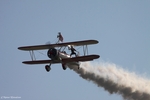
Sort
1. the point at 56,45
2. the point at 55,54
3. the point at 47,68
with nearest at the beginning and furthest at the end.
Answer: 1. the point at 47,68
2. the point at 55,54
3. the point at 56,45

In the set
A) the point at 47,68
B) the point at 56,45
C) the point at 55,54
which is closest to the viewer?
the point at 47,68

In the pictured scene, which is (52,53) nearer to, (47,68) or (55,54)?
(55,54)

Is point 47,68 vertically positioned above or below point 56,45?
below

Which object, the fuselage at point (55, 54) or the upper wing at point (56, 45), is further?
the upper wing at point (56, 45)

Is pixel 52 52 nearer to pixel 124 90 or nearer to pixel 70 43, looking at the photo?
pixel 70 43

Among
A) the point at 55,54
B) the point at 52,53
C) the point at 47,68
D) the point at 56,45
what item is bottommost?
the point at 47,68

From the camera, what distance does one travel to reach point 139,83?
246 ft

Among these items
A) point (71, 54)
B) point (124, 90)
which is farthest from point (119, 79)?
point (71, 54)

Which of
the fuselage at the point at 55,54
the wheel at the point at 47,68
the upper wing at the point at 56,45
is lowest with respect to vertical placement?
the wheel at the point at 47,68

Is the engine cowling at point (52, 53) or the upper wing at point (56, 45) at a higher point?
the upper wing at point (56, 45)

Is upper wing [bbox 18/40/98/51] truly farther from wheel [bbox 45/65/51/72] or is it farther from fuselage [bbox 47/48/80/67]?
wheel [bbox 45/65/51/72]

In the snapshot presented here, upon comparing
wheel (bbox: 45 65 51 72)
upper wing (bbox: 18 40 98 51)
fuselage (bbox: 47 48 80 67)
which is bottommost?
wheel (bbox: 45 65 51 72)

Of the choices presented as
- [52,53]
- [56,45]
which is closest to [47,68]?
[52,53]

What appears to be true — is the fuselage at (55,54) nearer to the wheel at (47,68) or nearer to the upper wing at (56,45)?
the upper wing at (56,45)
